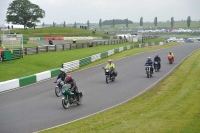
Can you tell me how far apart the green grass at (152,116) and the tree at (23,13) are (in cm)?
10173

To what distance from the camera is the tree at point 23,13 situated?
118 m

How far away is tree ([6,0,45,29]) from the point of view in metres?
118

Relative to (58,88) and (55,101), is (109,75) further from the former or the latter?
(55,101)

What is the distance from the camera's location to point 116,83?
Answer: 26.3 metres

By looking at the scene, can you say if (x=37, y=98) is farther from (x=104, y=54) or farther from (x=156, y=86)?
(x=104, y=54)

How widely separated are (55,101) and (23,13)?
10283cm

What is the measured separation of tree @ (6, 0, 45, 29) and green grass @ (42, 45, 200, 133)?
102m

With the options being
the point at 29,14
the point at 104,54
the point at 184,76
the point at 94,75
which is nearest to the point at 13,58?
the point at 94,75

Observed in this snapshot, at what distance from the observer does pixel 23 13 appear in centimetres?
11800

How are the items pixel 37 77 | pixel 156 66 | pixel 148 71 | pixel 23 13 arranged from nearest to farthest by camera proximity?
pixel 37 77
pixel 148 71
pixel 156 66
pixel 23 13

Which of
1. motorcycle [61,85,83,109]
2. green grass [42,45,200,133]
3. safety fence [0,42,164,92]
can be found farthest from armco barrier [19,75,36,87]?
green grass [42,45,200,133]

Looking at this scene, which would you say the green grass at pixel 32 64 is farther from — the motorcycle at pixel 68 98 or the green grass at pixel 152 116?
the green grass at pixel 152 116

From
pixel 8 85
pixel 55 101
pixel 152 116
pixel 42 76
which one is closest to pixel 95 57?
pixel 42 76

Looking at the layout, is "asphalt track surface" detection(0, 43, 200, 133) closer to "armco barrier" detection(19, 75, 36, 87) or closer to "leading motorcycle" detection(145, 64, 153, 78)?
"leading motorcycle" detection(145, 64, 153, 78)
